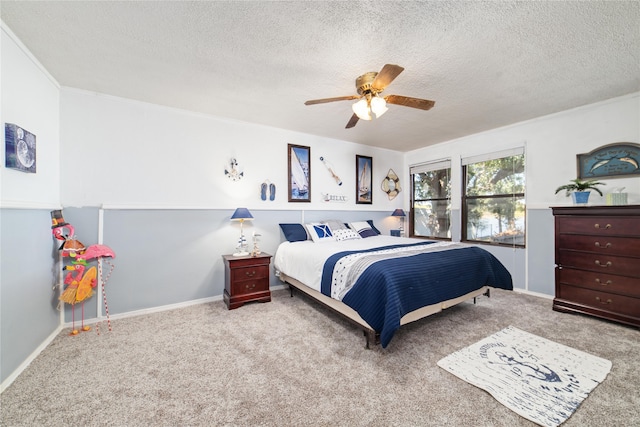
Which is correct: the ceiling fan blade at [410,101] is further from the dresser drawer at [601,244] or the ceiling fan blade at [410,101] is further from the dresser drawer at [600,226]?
the dresser drawer at [601,244]

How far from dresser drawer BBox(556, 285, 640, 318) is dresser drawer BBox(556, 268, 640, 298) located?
45 millimetres

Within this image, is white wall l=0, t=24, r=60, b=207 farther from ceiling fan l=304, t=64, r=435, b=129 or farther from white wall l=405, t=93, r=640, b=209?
white wall l=405, t=93, r=640, b=209

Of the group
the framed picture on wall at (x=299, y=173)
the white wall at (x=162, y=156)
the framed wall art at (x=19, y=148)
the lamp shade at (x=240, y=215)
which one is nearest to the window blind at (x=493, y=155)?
the white wall at (x=162, y=156)

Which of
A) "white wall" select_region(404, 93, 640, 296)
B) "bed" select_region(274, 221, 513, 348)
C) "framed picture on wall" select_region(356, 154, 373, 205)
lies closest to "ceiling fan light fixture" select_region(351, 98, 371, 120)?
"bed" select_region(274, 221, 513, 348)

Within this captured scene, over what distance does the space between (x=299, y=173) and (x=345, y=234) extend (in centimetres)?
124

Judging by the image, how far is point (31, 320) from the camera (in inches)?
78.9

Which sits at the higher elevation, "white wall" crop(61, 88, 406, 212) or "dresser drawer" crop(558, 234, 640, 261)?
"white wall" crop(61, 88, 406, 212)

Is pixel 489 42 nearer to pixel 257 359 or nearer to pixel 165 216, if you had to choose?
pixel 257 359

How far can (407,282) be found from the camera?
6.78 ft

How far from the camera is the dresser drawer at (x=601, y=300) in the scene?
8.17ft

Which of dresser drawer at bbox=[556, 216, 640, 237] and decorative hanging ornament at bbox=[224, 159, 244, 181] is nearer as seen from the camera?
dresser drawer at bbox=[556, 216, 640, 237]

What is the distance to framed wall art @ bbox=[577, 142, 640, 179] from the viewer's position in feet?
9.32

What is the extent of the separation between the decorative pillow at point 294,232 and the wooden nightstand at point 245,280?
21.4 inches

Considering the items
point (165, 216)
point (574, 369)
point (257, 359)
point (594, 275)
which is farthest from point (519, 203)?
point (165, 216)
